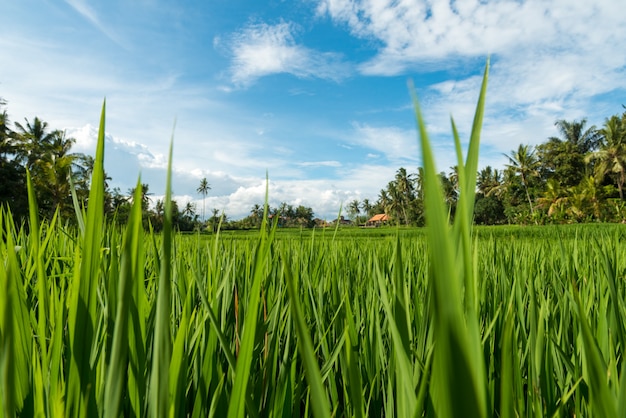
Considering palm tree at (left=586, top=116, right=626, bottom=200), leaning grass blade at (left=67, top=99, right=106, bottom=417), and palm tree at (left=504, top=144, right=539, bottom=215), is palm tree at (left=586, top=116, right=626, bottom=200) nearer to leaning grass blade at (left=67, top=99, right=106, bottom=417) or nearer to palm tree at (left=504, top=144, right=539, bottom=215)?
palm tree at (left=504, top=144, right=539, bottom=215)

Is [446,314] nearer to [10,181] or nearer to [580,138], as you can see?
[10,181]

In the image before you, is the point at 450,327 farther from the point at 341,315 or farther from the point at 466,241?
the point at 341,315

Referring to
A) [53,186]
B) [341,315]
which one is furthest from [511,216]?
[341,315]

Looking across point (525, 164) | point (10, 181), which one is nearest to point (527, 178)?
point (525, 164)

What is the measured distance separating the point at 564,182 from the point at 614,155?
3.76m

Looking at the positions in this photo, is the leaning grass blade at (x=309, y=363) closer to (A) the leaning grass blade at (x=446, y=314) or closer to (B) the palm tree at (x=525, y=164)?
(A) the leaning grass blade at (x=446, y=314)

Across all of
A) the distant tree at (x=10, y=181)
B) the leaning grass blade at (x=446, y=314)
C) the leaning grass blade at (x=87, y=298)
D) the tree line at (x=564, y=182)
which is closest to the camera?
the leaning grass blade at (x=446, y=314)

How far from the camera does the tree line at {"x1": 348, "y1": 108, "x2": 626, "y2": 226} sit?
22.1 metres

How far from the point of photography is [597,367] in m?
0.18

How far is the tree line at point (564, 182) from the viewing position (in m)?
22.1

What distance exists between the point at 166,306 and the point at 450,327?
143 millimetres

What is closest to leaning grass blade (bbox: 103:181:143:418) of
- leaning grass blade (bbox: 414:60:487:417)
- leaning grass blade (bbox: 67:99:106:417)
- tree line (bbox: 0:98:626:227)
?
leaning grass blade (bbox: 67:99:106:417)

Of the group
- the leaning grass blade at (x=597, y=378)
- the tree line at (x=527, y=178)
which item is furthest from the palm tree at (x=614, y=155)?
the leaning grass blade at (x=597, y=378)

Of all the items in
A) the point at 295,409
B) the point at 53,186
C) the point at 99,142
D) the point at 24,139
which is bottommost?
the point at 295,409
